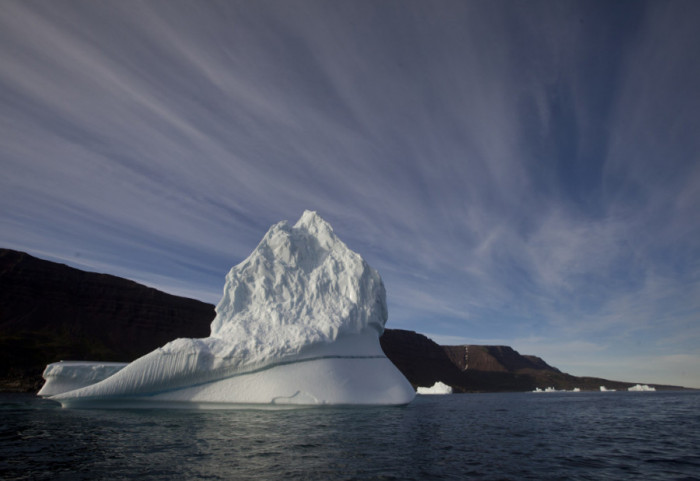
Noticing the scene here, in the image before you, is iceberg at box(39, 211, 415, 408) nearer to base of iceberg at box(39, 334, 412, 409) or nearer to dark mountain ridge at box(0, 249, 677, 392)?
base of iceberg at box(39, 334, 412, 409)

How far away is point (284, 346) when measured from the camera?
57.2ft

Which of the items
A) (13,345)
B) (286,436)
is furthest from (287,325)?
(13,345)

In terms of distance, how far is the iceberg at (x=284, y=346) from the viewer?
15.8 meters

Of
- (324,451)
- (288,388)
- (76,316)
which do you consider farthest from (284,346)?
A: (76,316)

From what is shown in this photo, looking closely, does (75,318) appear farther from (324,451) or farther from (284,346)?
(324,451)

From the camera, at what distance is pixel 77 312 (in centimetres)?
8081

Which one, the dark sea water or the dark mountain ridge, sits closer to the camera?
the dark sea water

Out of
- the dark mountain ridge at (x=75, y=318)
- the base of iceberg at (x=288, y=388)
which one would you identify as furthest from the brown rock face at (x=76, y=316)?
the base of iceberg at (x=288, y=388)

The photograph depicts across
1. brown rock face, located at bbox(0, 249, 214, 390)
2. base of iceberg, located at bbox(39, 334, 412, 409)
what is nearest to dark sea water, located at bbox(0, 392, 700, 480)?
base of iceberg, located at bbox(39, 334, 412, 409)

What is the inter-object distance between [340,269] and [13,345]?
224 feet

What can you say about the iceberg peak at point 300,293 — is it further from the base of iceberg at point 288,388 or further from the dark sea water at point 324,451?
the dark sea water at point 324,451

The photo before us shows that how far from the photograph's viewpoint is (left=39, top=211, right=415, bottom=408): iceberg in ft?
51.9

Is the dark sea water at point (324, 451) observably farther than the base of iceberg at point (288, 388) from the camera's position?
No

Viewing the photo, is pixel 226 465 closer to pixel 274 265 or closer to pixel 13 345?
pixel 274 265
